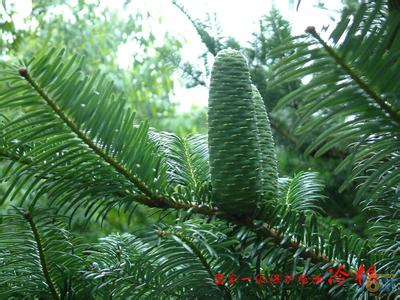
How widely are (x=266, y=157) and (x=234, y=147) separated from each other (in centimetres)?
6

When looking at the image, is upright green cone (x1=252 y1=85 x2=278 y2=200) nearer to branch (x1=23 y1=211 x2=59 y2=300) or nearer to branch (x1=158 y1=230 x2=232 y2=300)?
branch (x1=158 y1=230 x2=232 y2=300)

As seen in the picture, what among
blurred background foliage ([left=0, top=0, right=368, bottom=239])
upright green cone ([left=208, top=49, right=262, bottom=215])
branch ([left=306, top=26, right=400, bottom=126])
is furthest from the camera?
blurred background foliage ([left=0, top=0, right=368, bottom=239])

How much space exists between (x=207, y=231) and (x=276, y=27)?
22.8 inches

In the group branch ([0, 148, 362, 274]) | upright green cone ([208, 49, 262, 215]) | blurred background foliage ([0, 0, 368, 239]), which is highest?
blurred background foliage ([0, 0, 368, 239])

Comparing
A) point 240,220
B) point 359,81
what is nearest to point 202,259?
point 240,220

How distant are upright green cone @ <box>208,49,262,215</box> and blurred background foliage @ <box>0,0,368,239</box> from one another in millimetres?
365

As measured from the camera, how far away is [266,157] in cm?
45

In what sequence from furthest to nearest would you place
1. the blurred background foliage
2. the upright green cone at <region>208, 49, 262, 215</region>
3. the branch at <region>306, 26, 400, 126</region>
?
the blurred background foliage
the upright green cone at <region>208, 49, 262, 215</region>
the branch at <region>306, 26, 400, 126</region>

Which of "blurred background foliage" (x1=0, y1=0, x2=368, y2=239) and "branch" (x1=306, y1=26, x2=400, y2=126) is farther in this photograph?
"blurred background foliage" (x1=0, y1=0, x2=368, y2=239)

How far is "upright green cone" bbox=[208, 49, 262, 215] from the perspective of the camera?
15.5 inches

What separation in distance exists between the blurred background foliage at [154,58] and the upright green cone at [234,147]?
37cm

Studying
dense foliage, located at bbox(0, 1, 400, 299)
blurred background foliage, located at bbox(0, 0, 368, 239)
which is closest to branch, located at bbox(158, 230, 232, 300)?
dense foliage, located at bbox(0, 1, 400, 299)

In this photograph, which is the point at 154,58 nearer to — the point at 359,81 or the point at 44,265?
the point at 44,265

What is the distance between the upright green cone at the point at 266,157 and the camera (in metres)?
0.43
